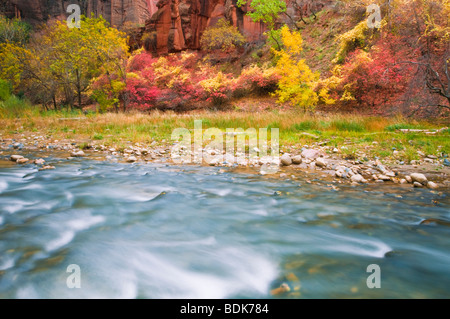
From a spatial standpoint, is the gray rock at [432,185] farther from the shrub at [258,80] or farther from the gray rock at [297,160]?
the shrub at [258,80]

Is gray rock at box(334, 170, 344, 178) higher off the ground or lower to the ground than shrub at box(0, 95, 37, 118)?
lower

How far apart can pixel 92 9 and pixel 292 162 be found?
50652mm

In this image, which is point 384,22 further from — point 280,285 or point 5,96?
point 5,96

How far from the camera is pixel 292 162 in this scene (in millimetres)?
5801

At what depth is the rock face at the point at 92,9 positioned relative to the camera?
3716cm

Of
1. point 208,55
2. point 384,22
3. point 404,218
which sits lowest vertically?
point 404,218

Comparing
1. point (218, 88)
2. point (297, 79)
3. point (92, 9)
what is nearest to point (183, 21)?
point (218, 88)

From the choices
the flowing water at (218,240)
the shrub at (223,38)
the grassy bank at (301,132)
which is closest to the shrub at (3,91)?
the grassy bank at (301,132)

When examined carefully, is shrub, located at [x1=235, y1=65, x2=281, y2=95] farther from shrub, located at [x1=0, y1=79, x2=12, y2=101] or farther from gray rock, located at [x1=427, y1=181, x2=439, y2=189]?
shrub, located at [x1=0, y1=79, x2=12, y2=101]

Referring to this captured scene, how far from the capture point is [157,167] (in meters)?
5.44

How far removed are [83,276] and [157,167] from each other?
3886mm

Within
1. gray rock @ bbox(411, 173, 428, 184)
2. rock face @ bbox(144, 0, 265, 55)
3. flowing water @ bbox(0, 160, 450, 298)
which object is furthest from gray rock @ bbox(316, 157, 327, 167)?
rock face @ bbox(144, 0, 265, 55)

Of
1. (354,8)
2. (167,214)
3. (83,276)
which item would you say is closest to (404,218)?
(167,214)

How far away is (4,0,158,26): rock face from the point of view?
3716 cm
